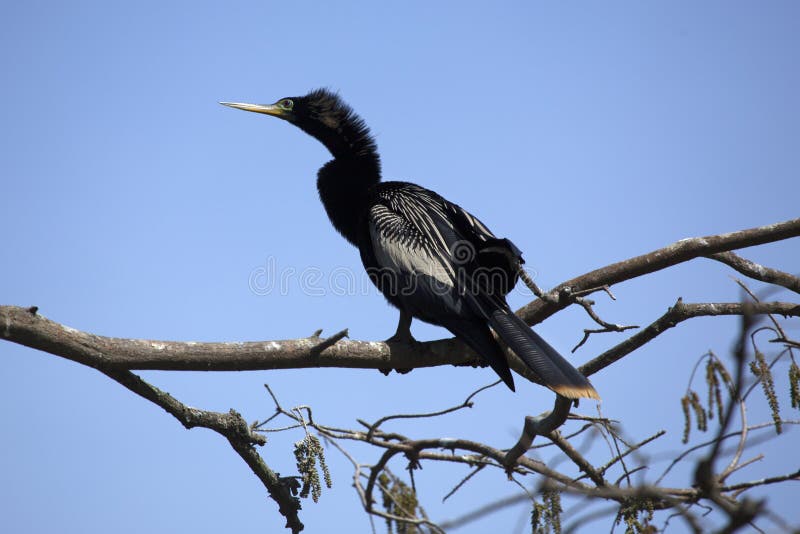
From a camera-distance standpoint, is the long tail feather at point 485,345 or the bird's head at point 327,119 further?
the bird's head at point 327,119

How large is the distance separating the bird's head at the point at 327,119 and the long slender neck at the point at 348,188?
10cm

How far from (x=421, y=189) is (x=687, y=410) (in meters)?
2.10

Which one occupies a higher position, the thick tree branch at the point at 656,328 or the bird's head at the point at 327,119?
the bird's head at the point at 327,119

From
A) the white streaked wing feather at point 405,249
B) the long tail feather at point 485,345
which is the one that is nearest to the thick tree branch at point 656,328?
the long tail feather at point 485,345

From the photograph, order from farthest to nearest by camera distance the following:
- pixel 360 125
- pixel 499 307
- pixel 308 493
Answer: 1. pixel 360 125
2. pixel 499 307
3. pixel 308 493

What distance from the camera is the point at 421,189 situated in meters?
4.36

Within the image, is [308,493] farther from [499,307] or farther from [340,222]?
[340,222]

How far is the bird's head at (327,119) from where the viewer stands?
481 cm

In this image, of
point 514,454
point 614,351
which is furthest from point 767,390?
point 514,454

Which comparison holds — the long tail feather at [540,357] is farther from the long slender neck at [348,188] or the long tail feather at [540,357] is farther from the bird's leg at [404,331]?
the long slender neck at [348,188]

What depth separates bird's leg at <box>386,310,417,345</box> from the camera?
11.3ft

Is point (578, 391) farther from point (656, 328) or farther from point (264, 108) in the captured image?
point (264, 108)

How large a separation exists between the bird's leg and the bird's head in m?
1.48

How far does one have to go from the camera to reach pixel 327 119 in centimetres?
495
